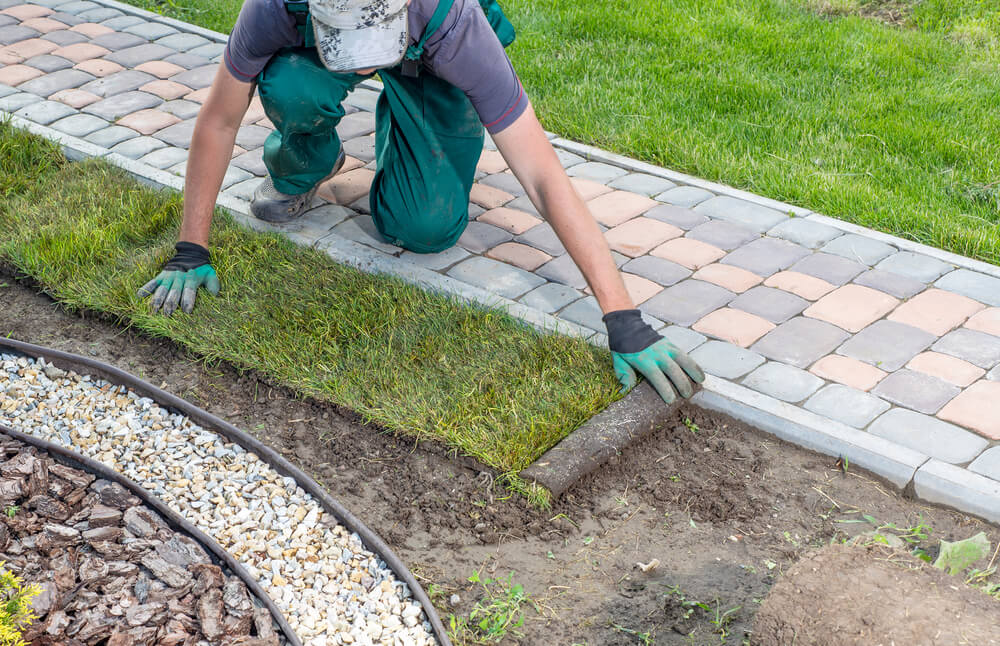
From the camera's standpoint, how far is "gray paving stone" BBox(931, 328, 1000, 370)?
3664 millimetres

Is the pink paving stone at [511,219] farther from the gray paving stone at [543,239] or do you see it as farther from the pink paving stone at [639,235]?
the pink paving stone at [639,235]

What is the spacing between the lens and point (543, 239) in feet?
14.9

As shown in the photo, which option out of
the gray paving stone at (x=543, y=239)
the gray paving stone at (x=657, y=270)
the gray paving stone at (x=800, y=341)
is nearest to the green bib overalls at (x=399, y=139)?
the gray paving stone at (x=543, y=239)

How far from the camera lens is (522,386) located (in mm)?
3516

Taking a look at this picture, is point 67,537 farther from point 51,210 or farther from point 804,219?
point 804,219

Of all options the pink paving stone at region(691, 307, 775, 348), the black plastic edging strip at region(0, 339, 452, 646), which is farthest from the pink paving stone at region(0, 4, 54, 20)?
the pink paving stone at region(691, 307, 775, 348)

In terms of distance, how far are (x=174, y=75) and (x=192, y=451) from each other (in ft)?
11.8

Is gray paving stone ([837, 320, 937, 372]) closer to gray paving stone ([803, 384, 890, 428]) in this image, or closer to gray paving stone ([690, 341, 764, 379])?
gray paving stone ([803, 384, 890, 428])

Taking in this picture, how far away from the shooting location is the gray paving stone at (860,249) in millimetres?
4328

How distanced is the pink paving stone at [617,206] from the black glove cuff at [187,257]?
179cm

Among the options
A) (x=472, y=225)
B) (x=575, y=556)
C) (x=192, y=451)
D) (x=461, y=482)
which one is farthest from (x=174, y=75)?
(x=575, y=556)

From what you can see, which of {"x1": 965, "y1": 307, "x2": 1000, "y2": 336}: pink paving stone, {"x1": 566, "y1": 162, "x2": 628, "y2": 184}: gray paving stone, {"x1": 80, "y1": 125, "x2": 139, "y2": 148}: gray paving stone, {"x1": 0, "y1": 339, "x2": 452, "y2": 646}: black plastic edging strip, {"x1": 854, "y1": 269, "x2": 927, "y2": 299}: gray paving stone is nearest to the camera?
{"x1": 0, "y1": 339, "x2": 452, "y2": 646}: black plastic edging strip

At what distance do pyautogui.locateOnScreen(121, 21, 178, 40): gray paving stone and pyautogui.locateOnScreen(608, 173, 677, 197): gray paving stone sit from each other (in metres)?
3.53

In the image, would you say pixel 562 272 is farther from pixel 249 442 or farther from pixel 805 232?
pixel 249 442
